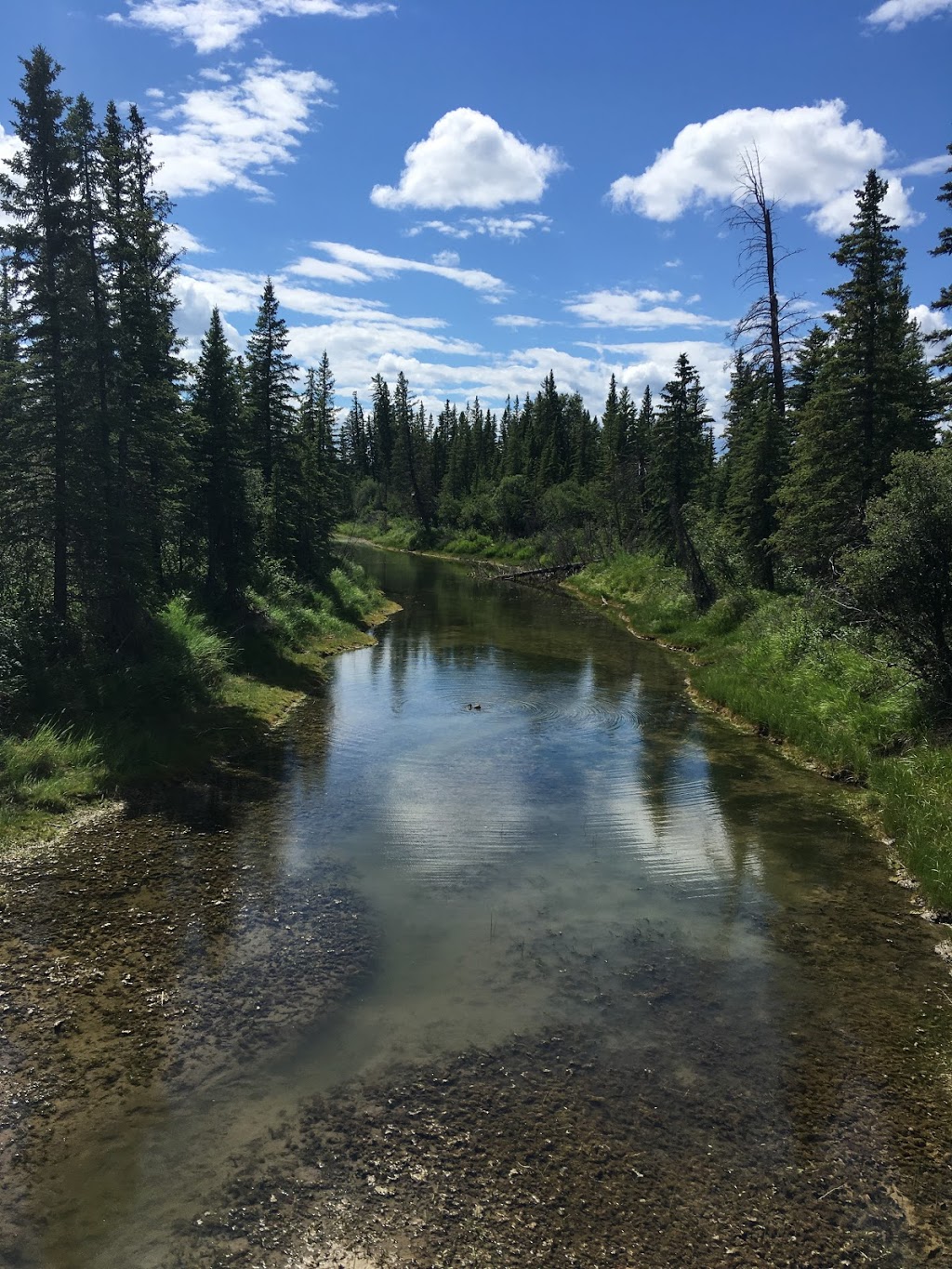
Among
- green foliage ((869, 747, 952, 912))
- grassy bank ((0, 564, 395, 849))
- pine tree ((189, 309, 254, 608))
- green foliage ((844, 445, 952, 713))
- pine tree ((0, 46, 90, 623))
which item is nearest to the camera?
green foliage ((869, 747, 952, 912))

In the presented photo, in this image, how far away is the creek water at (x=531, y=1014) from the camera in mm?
5668

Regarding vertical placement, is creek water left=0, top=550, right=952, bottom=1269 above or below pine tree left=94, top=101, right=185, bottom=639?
below

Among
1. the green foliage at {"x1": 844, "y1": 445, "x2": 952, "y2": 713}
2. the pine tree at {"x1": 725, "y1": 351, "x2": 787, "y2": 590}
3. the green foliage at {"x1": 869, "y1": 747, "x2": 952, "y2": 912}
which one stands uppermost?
the pine tree at {"x1": 725, "y1": 351, "x2": 787, "y2": 590}

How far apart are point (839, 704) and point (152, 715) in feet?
48.1

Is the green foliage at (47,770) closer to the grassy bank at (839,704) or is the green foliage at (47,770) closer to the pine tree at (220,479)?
the pine tree at (220,479)

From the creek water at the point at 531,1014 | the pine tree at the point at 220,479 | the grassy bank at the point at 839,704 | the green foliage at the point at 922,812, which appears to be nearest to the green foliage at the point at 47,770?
the creek water at the point at 531,1014

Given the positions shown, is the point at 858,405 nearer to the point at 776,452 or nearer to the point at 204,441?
the point at 776,452

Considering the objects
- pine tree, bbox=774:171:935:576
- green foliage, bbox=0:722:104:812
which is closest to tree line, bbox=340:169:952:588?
pine tree, bbox=774:171:935:576

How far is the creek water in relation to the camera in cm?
567

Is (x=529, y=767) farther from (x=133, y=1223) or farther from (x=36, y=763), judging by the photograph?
(x=133, y=1223)

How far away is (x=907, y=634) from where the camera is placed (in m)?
13.9

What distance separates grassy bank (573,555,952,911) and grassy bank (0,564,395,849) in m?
12.1

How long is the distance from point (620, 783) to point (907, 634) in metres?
5.84

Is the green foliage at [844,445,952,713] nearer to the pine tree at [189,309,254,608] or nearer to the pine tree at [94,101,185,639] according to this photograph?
the pine tree at [94,101,185,639]
